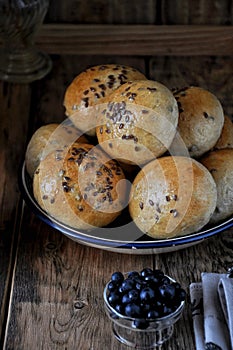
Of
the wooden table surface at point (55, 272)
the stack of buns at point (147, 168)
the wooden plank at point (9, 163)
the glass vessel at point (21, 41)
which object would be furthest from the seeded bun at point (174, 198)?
the glass vessel at point (21, 41)

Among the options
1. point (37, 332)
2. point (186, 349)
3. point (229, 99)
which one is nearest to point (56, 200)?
point (37, 332)

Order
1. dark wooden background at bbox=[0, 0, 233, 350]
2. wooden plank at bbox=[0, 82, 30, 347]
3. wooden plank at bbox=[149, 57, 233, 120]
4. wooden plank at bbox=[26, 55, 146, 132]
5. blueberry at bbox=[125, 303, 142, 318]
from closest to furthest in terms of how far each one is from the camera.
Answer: blueberry at bbox=[125, 303, 142, 318] → dark wooden background at bbox=[0, 0, 233, 350] → wooden plank at bbox=[0, 82, 30, 347] → wooden plank at bbox=[26, 55, 146, 132] → wooden plank at bbox=[149, 57, 233, 120]

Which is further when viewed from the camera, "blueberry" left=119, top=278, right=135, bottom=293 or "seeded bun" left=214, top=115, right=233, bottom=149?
"seeded bun" left=214, top=115, right=233, bottom=149

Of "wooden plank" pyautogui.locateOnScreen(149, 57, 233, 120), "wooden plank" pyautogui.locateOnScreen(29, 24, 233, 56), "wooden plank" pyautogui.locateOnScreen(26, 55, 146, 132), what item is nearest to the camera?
"wooden plank" pyautogui.locateOnScreen(26, 55, 146, 132)

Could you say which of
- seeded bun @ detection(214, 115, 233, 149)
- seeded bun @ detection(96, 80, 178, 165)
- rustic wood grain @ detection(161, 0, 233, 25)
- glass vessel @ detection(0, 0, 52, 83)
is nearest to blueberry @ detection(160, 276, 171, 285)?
seeded bun @ detection(96, 80, 178, 165)

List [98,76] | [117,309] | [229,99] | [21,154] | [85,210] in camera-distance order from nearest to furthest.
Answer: [117,309] → [85,210] → [98,76] → [21,154] → [229,99]

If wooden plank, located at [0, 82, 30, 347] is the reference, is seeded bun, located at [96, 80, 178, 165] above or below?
above

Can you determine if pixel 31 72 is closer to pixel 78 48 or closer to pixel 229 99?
pixel 78 48

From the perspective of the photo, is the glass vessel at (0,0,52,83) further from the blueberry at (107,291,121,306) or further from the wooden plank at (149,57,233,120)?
the blueberry at (107,291,121,306)
